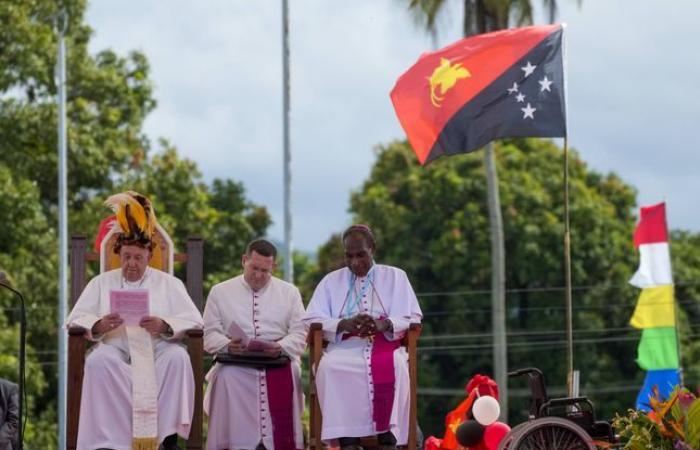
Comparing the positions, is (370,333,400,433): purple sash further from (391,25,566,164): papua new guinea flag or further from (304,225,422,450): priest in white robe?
(391,25,566,164): papua new guinea flag

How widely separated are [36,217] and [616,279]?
15.3 m

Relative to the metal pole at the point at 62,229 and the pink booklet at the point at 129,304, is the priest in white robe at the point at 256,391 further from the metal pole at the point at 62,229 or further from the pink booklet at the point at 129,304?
the metal pole at the point at 62,229

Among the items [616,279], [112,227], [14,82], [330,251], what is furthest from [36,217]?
[112,227]

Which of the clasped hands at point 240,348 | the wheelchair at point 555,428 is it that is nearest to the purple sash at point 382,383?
the clasped hands at point 240,348

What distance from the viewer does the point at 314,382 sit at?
1223 centimetres

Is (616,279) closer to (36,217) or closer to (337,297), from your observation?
(36,217)

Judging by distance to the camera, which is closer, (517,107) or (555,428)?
(555,428)

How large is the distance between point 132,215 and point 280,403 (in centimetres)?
179

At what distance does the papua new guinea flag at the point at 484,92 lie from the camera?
15930 millimetres

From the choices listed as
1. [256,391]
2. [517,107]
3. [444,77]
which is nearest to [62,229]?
[444,77]

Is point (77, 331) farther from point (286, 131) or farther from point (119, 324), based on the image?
point (286, 131)

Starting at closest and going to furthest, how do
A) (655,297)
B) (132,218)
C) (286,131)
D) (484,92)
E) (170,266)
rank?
1. (132,218)
2. (170,266)
3. (484,92)
4. (286,131)
5. (655,297)

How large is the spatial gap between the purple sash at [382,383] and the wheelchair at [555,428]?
36.4 inches

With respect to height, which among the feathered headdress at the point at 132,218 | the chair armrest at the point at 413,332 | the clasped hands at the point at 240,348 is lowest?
the clasped hands at the point at 240,348
